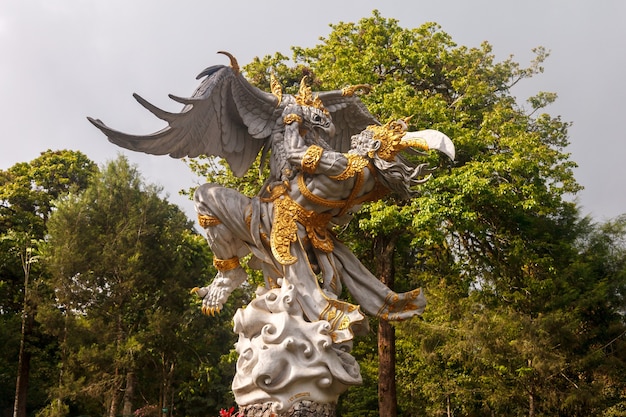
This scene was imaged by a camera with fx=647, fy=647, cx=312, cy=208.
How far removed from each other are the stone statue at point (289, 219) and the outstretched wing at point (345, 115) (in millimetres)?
398

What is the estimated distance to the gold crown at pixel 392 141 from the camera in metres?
5.86

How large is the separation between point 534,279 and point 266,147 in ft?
21.1

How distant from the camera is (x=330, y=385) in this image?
5.20 metres

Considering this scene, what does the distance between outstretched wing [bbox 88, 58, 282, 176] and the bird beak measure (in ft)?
4.16

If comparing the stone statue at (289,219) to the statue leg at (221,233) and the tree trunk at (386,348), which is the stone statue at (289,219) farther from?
the tree trunk at (386,348)

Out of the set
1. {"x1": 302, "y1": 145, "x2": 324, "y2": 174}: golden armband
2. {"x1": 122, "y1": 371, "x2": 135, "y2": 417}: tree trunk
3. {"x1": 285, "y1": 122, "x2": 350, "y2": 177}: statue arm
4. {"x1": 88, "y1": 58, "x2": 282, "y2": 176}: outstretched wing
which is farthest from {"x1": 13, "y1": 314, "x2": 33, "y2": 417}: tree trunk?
{"x1": 302, "y1": 145, "x2": 324, "y2": 174}: golden armband

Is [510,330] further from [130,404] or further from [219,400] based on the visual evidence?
[219,400]

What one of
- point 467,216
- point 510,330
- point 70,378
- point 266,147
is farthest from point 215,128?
point 70,378

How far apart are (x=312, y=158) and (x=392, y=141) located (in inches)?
31.0

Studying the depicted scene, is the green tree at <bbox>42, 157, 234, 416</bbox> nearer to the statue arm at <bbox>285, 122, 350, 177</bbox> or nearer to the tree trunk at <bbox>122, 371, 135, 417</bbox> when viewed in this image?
the tree trunk at <bbox>122, 371, 135, 417</bbox>

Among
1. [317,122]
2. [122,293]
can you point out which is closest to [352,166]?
[317,122]

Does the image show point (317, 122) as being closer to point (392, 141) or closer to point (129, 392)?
point (392, 141)

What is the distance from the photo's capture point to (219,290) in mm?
5918

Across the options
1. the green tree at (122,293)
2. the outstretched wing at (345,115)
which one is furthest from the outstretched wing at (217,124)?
the green tree at (122,293)
